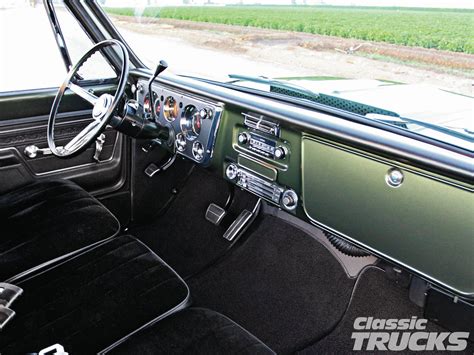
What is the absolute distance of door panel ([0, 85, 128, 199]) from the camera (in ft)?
7.96

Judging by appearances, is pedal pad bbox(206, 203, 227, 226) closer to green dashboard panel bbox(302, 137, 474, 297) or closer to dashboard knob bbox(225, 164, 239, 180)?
dashboard knob bbox(225, 164, 239, 180)

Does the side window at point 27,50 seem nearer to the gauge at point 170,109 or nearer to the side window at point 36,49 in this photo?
the side window at point 36,49

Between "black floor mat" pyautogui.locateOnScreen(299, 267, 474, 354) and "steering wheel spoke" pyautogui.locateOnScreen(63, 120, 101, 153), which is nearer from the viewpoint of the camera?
"black floor mat" pyautogui.locateOnScreen(299, 267, 474, 354)

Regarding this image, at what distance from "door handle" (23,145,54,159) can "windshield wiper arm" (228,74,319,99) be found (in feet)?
3.46

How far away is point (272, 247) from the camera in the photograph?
232 centimetres

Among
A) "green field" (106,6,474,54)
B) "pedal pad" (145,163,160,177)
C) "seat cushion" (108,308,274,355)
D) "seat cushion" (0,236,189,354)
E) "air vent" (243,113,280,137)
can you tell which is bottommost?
"pedal pad" (145,163,160,177)

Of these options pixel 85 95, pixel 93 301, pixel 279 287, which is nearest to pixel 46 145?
pixel 85 95

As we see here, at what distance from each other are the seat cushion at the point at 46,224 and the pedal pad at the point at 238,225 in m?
0.58

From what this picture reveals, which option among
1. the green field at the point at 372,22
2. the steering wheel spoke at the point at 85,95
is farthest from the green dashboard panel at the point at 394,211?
the steering wheel spoke at the point at 85,95

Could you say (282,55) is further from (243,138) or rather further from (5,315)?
(5,315)

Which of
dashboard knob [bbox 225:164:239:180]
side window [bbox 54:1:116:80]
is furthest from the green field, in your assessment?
side window [bbox 54:1:116:80]

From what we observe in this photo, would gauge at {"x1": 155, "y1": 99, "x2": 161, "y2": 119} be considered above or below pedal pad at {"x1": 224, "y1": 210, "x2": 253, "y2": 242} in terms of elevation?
above

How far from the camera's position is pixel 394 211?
1.40m

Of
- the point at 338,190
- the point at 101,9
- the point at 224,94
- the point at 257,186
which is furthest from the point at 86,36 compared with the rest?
the point at 338,190
